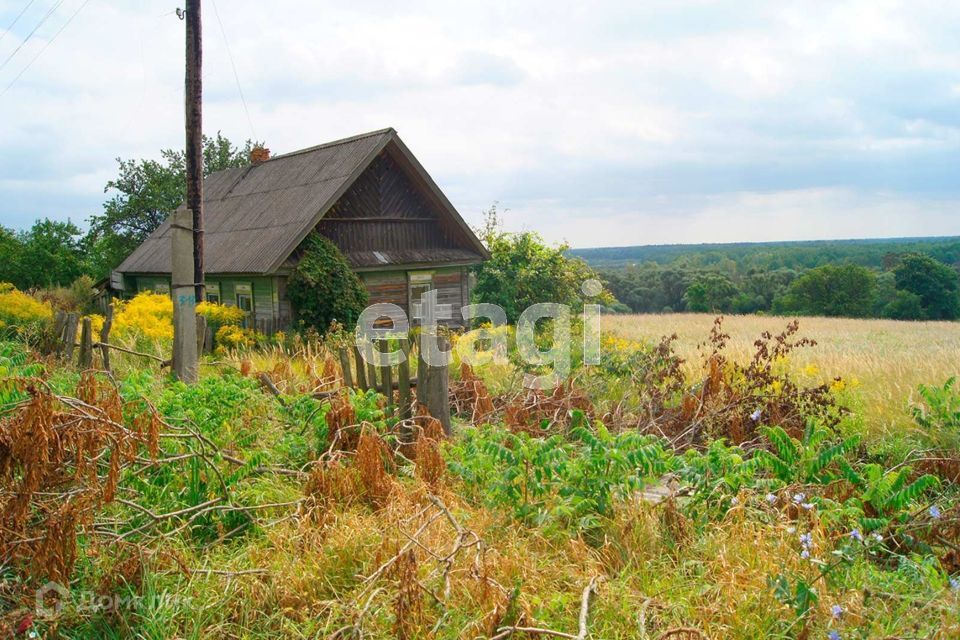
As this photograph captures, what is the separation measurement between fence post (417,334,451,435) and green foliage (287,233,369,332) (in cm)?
1065

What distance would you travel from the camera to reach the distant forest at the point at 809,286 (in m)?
57.9

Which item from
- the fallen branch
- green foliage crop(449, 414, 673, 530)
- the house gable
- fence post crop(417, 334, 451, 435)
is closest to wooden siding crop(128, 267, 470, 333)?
the house gable

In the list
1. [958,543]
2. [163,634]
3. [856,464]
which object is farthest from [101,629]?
[856,464]

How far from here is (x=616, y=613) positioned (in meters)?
3.33

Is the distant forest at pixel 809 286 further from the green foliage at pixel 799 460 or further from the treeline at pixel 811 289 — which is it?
the green foliage at pixel 799 460

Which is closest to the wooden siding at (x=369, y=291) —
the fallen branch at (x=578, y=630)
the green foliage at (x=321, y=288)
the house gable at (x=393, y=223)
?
the green foliage at (x=321, y=288)

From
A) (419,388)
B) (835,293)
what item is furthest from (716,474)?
(835,293)

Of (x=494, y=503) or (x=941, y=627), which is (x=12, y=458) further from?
(x=941, y=627)

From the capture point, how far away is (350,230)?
17.8 metres

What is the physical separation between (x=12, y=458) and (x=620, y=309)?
2111 inches

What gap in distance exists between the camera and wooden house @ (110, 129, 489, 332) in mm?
16500

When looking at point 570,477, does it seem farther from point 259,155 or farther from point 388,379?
point 259,155

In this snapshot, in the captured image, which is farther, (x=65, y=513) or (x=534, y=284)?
(x=534, y=284)

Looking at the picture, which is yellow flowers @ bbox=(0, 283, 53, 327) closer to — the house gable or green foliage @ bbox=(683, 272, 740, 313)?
the house gable
